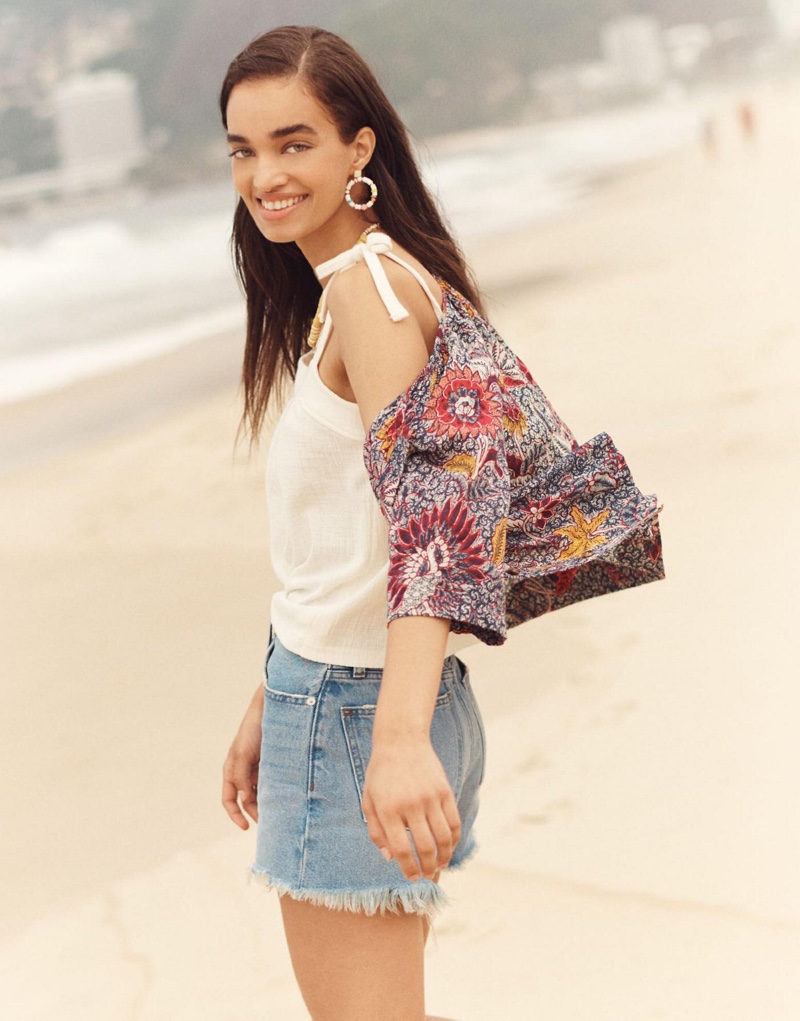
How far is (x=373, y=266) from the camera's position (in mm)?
1500

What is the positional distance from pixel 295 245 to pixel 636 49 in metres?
25.9

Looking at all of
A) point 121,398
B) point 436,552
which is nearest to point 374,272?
point 436,552

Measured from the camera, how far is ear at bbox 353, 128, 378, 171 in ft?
5.42

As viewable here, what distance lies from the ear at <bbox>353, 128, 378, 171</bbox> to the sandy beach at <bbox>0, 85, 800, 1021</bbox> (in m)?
1.00

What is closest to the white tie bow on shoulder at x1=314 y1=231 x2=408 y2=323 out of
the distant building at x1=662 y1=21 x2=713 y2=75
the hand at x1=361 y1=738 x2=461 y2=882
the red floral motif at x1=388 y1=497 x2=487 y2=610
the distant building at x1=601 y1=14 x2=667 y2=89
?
the red floral motif at x1=388 y1=497 x2=487 y2=610

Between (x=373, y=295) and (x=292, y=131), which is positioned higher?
(x=292, y=131)

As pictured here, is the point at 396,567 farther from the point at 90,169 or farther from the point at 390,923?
the point at 90,169

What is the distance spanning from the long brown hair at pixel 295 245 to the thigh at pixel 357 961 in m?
0.70

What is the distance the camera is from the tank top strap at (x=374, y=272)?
1.47m

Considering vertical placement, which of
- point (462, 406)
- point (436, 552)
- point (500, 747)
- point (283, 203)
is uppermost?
point (283, 203)

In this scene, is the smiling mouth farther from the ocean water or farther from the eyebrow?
the ocean water

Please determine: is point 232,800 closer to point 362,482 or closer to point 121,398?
point 362,482

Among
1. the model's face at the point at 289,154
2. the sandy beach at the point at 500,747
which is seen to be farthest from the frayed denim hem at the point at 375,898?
the sandy beach at the point at 500,747

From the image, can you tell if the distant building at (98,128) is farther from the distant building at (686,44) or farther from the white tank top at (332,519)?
the white tank top at (332,519)
